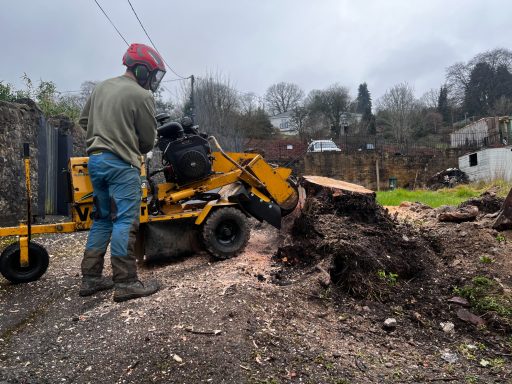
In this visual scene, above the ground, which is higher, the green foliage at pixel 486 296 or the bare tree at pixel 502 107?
the bare tree at pixel 502 107

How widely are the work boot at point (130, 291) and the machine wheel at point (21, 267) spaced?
118cm

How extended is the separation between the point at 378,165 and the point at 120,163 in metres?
25.2

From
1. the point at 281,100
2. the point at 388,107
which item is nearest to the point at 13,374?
the point at 388,107

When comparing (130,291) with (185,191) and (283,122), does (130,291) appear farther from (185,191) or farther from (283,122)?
(283,122)

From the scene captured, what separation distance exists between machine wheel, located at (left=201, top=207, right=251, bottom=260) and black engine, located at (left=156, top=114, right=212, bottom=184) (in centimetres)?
56

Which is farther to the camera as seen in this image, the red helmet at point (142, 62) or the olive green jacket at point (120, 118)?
the red helmet at point (142, 62)

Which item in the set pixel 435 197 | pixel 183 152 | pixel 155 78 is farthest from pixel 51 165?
pixel 435 197

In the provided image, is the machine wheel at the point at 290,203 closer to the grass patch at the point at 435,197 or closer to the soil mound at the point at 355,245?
the soil mound at the point at 355,245

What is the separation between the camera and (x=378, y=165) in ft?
90.5

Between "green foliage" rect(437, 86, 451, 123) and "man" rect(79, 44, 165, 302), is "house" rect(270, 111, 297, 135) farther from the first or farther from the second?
"man" rect(79, 44, 165, 302)

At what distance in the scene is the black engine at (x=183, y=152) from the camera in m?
5.16

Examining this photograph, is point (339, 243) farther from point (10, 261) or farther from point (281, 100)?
point (281, 100)

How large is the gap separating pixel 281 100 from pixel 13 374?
54918mm

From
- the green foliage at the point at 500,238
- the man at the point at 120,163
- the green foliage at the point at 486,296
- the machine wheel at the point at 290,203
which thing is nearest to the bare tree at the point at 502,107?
the green foliage at the point at 500,238
